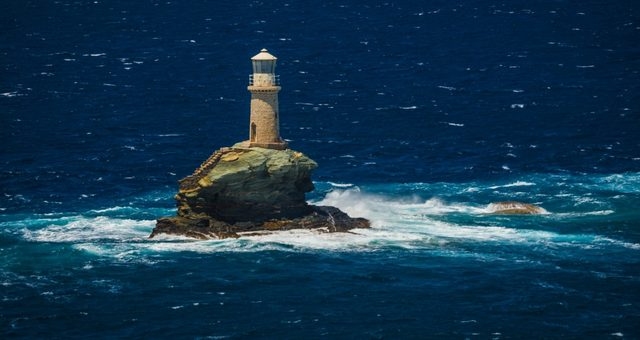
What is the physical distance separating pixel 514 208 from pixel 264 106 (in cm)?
2866

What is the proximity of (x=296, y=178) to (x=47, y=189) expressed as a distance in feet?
120

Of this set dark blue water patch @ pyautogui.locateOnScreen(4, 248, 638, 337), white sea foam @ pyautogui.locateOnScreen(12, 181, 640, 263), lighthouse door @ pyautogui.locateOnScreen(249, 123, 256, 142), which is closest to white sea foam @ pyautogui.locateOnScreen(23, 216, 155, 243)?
white sea foam @ pyautogui.locateOnScreen(12, 181, 640, 263)

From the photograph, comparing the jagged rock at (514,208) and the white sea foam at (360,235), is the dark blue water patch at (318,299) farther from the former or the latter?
the jagged rock at (514,208)

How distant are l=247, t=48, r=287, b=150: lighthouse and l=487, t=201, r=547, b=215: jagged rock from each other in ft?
80.0

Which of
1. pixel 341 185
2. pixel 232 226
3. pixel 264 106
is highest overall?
pixel 264 106

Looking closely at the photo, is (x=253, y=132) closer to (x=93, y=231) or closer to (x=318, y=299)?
(x=93, y=231)

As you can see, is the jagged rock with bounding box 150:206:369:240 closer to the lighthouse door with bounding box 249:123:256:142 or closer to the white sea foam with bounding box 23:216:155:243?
the white sea foam with bounding box 23:216:155:243

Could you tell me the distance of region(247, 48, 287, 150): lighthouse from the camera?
13850 centimetres

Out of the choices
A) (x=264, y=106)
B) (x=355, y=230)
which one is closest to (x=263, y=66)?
(x=264, y=106)

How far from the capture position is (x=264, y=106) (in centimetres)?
13875

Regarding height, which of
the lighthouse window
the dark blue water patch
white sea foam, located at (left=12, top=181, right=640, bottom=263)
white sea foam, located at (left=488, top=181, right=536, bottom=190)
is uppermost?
the lighthouse window

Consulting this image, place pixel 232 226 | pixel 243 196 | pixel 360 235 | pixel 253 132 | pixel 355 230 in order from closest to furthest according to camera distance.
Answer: pixel 243 196, pixel 232 226, pixel 360 235, pixel 253 132, pixel 355 230

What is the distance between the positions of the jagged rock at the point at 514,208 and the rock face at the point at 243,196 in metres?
18.8

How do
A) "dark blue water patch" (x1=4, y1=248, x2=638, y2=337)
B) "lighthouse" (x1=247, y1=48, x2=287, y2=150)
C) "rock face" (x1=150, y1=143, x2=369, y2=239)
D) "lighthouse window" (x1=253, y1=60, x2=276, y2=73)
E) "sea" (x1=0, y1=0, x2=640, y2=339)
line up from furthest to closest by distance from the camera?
1. "lighthouse" (x1=247, y1=48, x2=287, y2=150)
2. "lighthouse window" (x1=253, y1=60, x2=276, y2=73)
3. "rock face" (x1=150, y1=143, x2=369, y2=239)
4. "sea" (x1=0, y1=0, x2=640, y2=339)
5. "dark blue water patch" (x1=4, y1=248, x2=638, y2=337)
